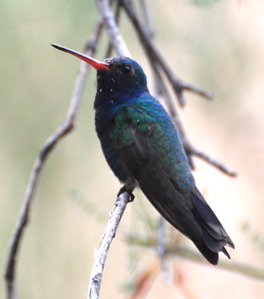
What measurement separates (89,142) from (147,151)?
185 cm

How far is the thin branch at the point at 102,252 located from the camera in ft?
5.34

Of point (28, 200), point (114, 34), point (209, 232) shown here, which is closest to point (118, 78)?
point (114, 34)

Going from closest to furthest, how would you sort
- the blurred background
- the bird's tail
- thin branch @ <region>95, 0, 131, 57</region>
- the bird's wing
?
the bird's tail < the bird's wing < thin branch @ <region>95, 0, 131, 57</region> < the blurred background

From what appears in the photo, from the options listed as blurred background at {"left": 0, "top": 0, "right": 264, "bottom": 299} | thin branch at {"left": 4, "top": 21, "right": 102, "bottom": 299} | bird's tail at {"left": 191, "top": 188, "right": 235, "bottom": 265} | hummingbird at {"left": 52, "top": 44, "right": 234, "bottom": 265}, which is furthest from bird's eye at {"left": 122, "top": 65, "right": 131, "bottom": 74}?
blurred background at {"left": 0, "top": 0, "right": 264, "bottom": 299}

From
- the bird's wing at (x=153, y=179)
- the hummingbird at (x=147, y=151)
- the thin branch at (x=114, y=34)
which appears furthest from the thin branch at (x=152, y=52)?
the bird's wing at (x=153, y=179)

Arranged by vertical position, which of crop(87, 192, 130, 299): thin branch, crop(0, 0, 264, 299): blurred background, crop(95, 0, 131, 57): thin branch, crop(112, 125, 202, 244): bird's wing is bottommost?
crop(0, 0, 264, 299): blurred background

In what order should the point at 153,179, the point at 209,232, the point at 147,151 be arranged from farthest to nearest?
the point at 147,151, the point at 153,179, the point at 209,232

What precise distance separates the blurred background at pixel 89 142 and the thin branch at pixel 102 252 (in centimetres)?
216

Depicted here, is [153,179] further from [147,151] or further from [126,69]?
[126,69]

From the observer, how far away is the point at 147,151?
2857 mm

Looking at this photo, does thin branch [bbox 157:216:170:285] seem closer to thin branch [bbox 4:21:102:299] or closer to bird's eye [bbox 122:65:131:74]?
thin branch [bbox 4:21:102:299]

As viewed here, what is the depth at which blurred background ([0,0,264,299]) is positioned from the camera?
176 inches

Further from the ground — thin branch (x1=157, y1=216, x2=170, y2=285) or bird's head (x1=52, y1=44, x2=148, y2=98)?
bird's head (x1=52, y1=44, x2=148, y2=98)

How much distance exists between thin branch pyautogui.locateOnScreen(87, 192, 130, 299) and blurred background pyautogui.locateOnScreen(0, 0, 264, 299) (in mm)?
2157
